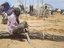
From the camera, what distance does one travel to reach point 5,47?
7.61 meters

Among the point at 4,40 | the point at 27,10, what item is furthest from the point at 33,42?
the point at 27,10

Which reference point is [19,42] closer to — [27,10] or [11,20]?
[11,20]

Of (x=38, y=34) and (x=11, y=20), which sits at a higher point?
(x=11, y=20)

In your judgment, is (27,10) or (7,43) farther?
(27,10)

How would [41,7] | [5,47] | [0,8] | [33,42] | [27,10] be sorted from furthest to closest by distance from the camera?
[27,10], [41,7], [0,8], [33,42], [5,47]

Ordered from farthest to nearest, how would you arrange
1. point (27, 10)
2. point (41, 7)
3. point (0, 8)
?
point (27, 10), point (41, 7), point (0, 8)

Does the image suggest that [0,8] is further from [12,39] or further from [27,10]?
[12,39]

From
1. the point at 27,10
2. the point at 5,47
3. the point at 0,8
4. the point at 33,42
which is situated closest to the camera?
the point at 5,47

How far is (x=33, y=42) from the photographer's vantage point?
8.20m

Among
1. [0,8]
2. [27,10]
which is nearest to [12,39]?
[0,8]

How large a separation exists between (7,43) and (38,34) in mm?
1243

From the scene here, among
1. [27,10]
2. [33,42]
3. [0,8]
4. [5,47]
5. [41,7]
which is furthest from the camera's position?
[27,10]

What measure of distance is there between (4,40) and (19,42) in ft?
1.84

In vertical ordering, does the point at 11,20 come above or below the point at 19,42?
above
